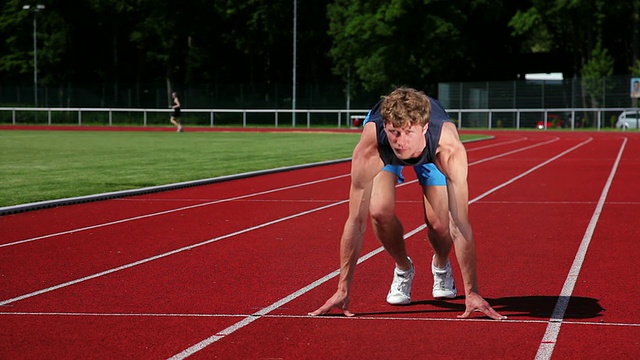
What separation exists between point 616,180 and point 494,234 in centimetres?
794

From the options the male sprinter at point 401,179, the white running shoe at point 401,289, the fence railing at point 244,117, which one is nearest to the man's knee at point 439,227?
the male sprinter at point 401,179

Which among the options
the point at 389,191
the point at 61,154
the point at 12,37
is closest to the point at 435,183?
the point at 389,191

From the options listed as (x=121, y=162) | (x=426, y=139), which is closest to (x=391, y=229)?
(x=426, y=139)

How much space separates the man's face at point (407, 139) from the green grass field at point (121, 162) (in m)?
8.60

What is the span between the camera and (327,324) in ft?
19.8

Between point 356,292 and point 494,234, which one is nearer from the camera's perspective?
point 356,292

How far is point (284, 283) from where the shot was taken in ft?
24.6

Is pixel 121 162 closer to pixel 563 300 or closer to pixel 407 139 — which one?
pixel 563 300

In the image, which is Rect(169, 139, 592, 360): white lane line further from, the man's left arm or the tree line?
the tree line

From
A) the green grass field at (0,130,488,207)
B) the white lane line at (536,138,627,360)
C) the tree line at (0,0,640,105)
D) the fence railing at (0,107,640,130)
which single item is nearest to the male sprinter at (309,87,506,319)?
the white lane line at (536,138,627,360)

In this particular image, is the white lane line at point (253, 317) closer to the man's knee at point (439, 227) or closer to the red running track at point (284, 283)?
the red running track at point (284, 283)

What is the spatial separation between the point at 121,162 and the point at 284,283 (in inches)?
591

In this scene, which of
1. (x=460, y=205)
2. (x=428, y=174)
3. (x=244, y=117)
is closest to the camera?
(x=460, y=205)

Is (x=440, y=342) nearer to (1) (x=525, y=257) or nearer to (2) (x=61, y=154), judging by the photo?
(1) (x=525, y=257)
